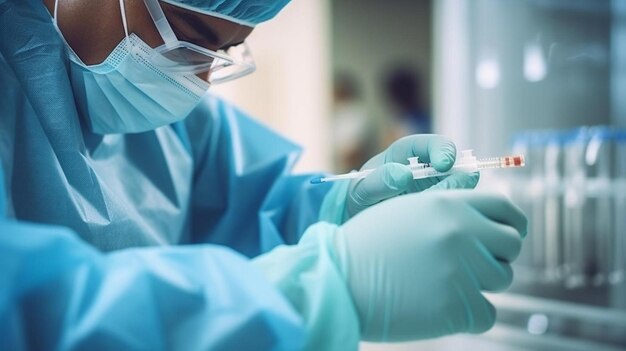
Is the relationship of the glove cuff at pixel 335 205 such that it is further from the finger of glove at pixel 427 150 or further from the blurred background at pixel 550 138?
the blurred background at pixel 550 138

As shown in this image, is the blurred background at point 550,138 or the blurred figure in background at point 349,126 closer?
the blurred background at point 550,138

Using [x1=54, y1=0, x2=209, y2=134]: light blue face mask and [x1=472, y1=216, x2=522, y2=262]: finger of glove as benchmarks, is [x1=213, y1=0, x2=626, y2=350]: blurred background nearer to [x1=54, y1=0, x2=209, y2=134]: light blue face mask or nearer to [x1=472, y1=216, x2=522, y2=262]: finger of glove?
[x1=472, y1=216, x2=522, y2=262]: finger of glove

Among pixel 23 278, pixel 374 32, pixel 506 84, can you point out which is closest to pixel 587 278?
pixel 506 84

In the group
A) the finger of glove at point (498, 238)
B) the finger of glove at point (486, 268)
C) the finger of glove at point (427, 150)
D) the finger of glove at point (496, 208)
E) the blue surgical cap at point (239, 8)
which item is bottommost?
the finger of glove at point (486, 268)

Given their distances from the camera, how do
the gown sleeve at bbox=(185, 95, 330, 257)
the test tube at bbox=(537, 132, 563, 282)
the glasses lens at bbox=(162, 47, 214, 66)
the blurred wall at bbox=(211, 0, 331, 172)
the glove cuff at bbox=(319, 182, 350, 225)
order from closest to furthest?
the glasses lens at bbox=(162, 47, 214, 66) < the glove cuff at bbox=(319, 182, 350, 225) < the gown sleeve at bbox=(185, 95, 330, 257) < the test tube at bbox=(537, 132, 563, 282) < the blurred wall at bbox=(211, 0, 331, 172)

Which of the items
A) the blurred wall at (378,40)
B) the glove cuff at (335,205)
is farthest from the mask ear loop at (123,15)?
the blurred wall at (378,40)

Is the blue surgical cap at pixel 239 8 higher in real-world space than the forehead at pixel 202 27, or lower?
higher

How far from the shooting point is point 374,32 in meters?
4.29

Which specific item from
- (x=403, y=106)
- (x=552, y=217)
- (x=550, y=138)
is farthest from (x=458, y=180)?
(x=403, y=106)

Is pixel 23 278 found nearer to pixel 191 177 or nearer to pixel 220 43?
pixel 220 43

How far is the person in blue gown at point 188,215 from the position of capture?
24.2 inches

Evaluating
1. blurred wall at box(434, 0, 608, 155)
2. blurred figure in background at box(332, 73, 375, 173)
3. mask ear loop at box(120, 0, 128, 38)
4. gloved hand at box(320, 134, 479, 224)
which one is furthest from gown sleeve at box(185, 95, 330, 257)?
blurred figure in background at box(332, 73, 375, 173)

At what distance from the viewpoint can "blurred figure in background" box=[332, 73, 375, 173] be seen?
159 inches

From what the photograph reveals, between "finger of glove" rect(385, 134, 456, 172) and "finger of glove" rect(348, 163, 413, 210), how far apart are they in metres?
0.05
